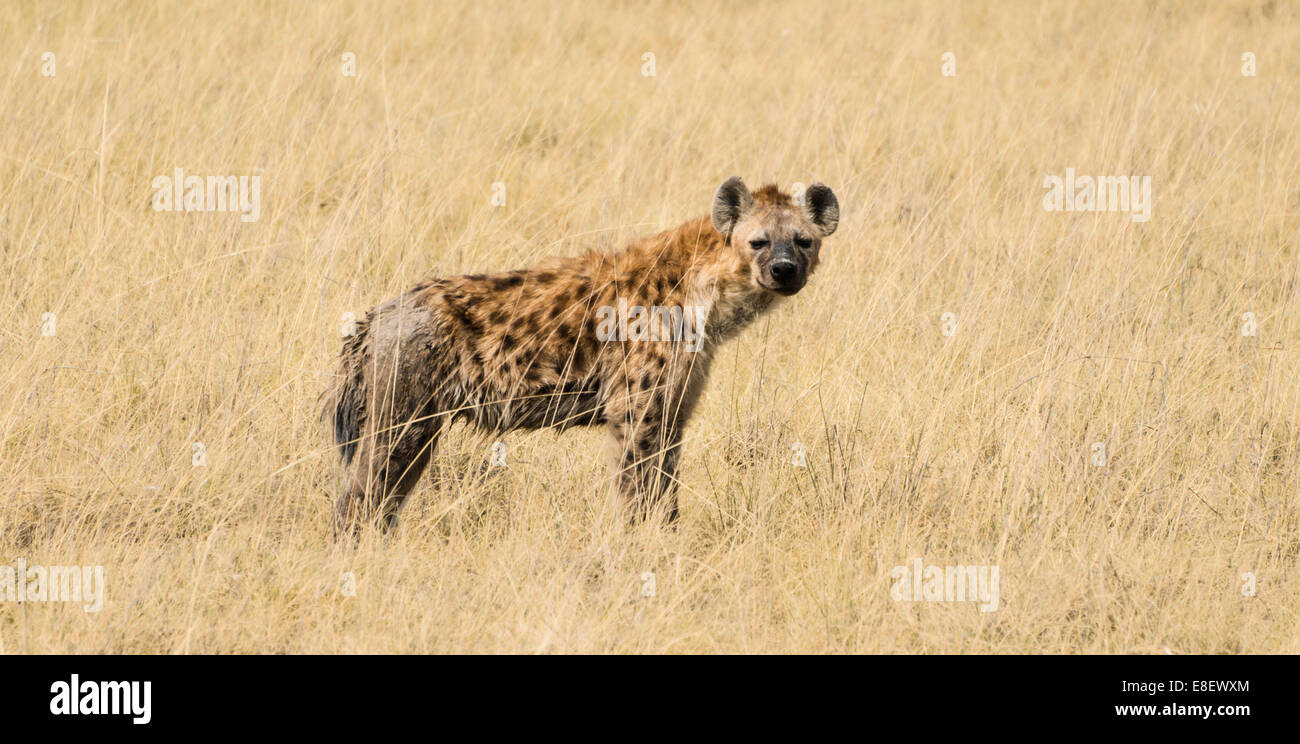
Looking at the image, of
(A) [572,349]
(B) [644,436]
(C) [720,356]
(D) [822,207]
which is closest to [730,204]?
(D) [822,207]

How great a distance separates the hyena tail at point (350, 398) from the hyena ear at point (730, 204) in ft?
4.38

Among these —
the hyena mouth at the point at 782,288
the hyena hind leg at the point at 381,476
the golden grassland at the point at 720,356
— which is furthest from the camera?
the hyena mouth at the point at 782,288

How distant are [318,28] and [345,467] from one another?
5.17 meters

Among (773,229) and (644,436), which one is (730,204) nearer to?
(773,229)

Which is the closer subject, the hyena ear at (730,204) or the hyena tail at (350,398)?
the hyena tail at (350,398)

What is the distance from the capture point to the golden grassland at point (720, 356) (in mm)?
4219

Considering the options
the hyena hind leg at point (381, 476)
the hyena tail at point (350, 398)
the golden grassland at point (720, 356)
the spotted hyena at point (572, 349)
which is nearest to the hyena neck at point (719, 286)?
the spotted hyena at point (572, 349)

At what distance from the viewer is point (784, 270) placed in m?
4.89

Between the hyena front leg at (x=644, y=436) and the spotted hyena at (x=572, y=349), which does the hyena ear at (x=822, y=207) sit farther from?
the hyena front leg at (x=644, y=436)

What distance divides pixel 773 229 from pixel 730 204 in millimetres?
184

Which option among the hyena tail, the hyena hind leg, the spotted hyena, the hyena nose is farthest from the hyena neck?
the hyena tail

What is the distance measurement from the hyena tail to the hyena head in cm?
138

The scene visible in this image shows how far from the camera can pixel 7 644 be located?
152 inches

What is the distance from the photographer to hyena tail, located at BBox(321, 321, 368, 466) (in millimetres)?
4707
